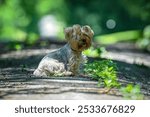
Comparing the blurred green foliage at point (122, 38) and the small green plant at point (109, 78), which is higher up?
the blurred green foliage at point (122, 38)

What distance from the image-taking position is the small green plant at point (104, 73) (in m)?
12.9

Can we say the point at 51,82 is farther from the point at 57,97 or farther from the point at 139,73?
the point at 139,73

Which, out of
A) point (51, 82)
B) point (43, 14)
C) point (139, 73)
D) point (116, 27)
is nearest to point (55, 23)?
point (43, 14)

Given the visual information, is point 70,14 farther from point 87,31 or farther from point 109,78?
point 109,78

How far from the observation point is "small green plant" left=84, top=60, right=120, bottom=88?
1285 centimetres

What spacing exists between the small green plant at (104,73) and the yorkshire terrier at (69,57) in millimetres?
240

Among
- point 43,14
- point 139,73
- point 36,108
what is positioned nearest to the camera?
point 36,108

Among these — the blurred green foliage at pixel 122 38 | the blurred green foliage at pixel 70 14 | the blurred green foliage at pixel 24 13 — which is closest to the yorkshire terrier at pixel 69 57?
the blurred green foliage at pixel 122 38

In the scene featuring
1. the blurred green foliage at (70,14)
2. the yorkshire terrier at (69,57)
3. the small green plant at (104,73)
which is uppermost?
the blurred green foliage at (70,14)

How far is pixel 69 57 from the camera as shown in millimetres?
13984

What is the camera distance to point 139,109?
11.2 meters

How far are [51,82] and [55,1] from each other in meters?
35.9

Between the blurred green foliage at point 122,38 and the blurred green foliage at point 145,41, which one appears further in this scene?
the blurred green foliage at point 122,38

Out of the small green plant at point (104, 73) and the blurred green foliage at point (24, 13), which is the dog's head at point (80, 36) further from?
the blurred green foliage at point (24, 13)
